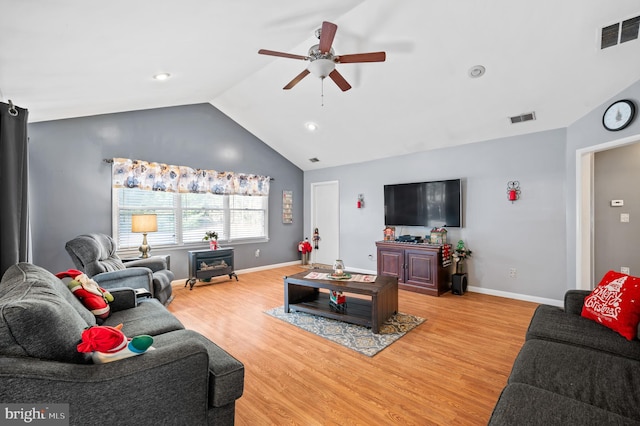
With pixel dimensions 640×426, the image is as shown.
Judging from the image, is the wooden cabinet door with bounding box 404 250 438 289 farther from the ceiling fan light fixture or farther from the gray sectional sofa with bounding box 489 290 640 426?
the ceiling fan light fixture

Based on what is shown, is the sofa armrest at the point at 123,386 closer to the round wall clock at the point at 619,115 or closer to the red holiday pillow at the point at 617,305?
the red holiday pillow at the point at 617,305

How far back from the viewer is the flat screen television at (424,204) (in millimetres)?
4727

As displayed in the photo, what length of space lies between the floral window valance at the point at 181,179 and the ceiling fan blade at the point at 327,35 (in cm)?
349

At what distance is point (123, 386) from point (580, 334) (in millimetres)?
2509

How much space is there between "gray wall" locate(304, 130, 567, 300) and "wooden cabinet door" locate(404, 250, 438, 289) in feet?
2.07

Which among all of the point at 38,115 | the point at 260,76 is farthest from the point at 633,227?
the point at 38,115

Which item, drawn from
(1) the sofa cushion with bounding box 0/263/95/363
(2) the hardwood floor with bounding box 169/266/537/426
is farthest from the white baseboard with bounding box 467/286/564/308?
(1) the sofa cushion with bounding box 0/263/95/363

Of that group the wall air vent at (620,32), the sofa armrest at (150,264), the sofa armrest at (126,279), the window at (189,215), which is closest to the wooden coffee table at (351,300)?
the sofa armrest at (126,279)

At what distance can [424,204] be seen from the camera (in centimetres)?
505

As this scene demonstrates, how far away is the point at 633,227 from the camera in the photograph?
3.92m

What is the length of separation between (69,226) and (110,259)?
1.03m

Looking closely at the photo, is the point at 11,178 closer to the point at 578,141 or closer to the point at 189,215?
the point at 189,215

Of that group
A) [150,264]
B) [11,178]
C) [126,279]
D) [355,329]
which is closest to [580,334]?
[355,329]

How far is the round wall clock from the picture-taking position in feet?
9.70
